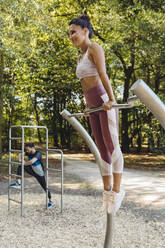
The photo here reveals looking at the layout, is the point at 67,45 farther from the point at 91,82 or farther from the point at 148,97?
the point at 148,97

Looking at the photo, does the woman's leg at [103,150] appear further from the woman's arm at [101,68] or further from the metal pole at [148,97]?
the metal pole at [148,97]

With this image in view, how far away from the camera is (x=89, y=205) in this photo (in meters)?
5.43

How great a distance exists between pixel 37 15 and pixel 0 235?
522 centimetres

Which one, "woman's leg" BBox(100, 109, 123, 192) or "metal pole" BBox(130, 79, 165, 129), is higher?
"metal pole" BBox(130, 79, 165, 129)

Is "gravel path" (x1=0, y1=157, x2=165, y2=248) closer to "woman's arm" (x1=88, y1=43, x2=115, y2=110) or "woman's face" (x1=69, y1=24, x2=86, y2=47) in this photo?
"woman's arm" (x1=88, y1=43, x2=115, y2=110)

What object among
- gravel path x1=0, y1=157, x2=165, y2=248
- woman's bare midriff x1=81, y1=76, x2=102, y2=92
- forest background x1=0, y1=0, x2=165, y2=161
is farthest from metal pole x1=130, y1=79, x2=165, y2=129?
forest background x1=0, y1=0, x2=165, y2=161

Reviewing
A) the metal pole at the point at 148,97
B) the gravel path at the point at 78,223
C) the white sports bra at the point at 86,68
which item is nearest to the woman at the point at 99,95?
the white sports bra at the point at 86,68

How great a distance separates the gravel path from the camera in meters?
3.55

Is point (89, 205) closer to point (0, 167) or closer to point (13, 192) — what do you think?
point (13, 192)

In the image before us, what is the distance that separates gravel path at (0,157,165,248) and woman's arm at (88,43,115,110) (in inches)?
85.9

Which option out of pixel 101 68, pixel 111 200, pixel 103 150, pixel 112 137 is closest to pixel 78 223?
pixel 111 200

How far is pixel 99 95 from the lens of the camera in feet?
6.57

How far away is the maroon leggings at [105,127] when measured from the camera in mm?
1999

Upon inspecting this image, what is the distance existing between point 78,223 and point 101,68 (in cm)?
302
